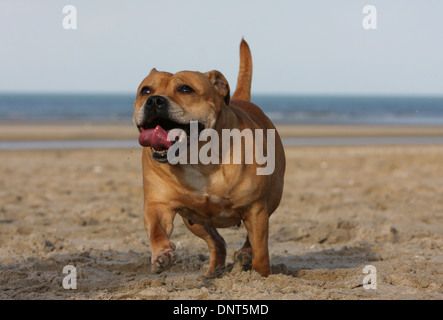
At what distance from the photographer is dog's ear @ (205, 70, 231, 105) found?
4073 mm

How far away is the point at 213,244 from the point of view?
4660 mm

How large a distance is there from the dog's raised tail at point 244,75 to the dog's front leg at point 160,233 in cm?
163

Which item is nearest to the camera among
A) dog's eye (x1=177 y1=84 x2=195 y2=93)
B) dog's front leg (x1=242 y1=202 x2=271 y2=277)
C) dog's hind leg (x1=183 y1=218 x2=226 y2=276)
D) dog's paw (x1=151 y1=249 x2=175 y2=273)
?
dog's paw (x1=151 y1=249 x2=175 y2=273)

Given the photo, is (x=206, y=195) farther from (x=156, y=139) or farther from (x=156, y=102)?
(x=156, y=102)

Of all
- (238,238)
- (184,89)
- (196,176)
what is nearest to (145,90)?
(184,89)

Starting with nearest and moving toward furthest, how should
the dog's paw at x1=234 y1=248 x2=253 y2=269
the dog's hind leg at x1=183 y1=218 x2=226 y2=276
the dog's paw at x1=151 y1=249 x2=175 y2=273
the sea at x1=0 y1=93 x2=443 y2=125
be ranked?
the dog's paw at x1=151 y1=249 x2=175 y2=273 → the dog's paw at x1=234 y1=248 x2=253 y2=269 → the dog's hind leg at x1=183 y1=218 x2=226 y2=276 → the sea at x1=0 y1=93 x2=443 y2=125

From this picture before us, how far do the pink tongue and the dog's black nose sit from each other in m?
0.13

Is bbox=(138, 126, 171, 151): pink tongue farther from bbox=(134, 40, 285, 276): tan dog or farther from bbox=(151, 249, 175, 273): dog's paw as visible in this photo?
bbox=(151, 249, 175, 273): dog's paw

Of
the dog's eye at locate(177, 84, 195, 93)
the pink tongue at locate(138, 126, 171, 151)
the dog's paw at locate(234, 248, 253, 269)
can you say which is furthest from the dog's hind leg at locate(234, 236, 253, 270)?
the dog's eye at locate(177, 84, 195, 93)

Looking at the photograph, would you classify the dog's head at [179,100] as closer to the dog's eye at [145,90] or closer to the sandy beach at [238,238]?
the dog's eye at [145,90]

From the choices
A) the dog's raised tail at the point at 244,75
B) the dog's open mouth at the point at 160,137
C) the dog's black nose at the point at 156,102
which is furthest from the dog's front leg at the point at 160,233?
the dog's raised tail at the point at 244,75

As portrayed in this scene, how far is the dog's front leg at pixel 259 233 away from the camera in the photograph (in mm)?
4059

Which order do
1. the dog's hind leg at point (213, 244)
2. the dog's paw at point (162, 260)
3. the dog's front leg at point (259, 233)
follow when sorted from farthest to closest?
the dog's hind leg at point (213, 244) < the dog's front leg at point (259, 233) < the dog's paw at point (162, 260)

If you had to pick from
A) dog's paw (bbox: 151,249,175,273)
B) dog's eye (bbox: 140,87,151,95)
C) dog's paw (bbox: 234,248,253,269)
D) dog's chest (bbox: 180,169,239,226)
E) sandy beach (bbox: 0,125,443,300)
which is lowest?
sandy beach (bbox: 0,125,443,300)
